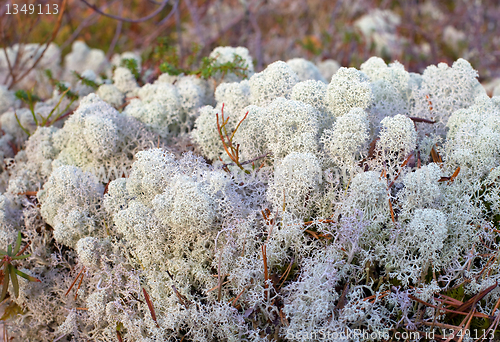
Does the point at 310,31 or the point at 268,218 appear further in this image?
the point at 310,31

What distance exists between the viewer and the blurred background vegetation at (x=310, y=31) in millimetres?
3355

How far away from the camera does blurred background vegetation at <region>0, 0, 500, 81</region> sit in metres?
3.36

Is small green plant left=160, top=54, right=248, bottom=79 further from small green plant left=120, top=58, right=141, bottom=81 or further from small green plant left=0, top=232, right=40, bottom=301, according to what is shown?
small green plant left=0, top=232, right=40, bottom=301

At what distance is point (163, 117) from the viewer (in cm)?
174

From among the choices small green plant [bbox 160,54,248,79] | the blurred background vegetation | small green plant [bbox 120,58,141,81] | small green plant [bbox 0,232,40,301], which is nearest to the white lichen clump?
small green plant [bbox 0,232,40,301]

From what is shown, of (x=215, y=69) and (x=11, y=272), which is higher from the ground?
(x=215, y=69)

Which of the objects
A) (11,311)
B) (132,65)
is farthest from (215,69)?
(11,311)

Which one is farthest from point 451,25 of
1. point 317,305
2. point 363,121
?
point 317,305

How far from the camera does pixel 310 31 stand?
15.6 feet

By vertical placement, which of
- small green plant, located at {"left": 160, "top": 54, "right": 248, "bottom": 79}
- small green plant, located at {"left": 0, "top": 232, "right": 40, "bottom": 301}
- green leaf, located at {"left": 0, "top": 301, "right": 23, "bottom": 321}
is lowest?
green leaf, located at {"left": 0, "top": 301, "right": 23, "bottom": 321}

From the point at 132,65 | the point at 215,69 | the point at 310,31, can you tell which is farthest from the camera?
the point at 310,31

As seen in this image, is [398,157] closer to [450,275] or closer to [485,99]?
[450,275]

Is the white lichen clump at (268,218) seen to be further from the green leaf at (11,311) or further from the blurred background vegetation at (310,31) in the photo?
the blurred background vegetation at (310,31)

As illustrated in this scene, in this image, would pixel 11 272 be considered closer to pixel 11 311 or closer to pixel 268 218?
pixel 11 311
